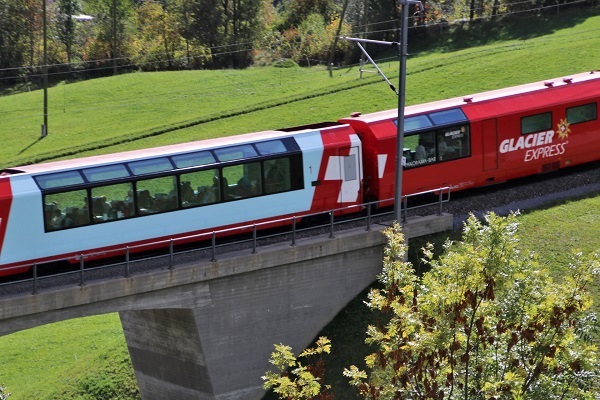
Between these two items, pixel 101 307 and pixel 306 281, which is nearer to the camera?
pixel 101 307

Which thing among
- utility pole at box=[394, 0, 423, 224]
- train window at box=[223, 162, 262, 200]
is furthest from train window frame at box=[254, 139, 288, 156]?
utility pole at box=[394, 0, 423, 224]

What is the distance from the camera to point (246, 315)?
28.2 meters

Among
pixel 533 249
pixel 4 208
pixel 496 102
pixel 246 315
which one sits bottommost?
pixel 246 315

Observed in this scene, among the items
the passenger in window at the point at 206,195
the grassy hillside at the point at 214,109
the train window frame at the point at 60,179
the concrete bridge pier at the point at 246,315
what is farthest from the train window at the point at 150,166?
the grassy hillside at the point at 214,109

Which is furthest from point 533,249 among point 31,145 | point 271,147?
point 31,145

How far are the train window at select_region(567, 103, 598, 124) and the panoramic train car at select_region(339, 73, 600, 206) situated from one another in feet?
0.11

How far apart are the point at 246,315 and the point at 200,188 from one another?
11.9 feet

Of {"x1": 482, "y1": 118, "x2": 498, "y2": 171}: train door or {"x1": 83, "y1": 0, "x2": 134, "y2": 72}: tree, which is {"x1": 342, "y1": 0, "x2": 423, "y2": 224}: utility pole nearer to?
{"x1": 482, "y1": 118, "x2": 498, "y2": 171}: train door

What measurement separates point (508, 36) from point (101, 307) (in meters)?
41.6

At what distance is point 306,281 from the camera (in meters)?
29.0

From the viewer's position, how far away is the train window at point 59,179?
26781 mm

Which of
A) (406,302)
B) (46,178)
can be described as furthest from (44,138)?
(406,302)

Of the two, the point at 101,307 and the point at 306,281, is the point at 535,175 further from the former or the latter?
the point at 101,307

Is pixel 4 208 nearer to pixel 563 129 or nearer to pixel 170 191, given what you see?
pixel 170 191
